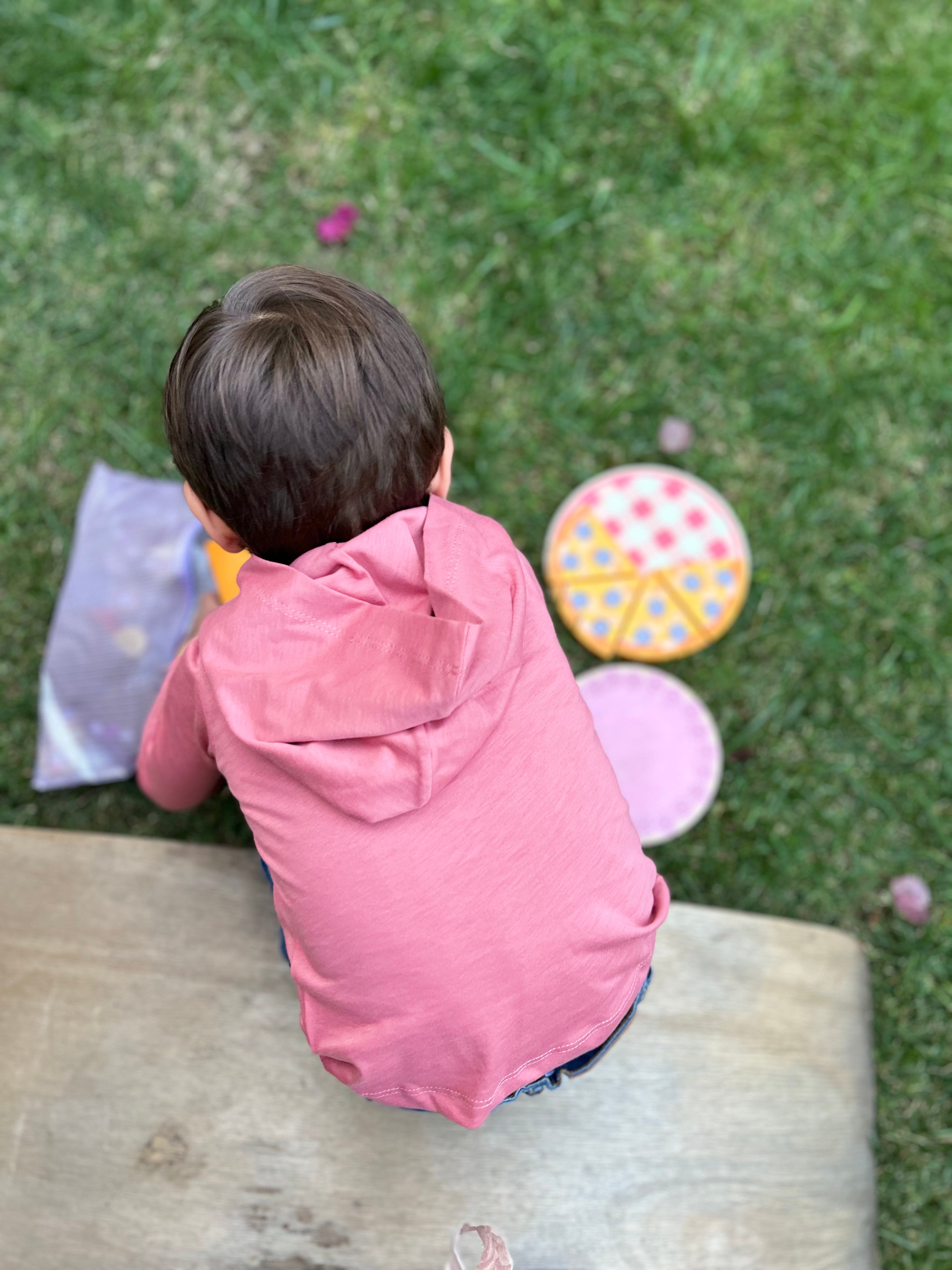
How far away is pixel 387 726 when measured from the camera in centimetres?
80

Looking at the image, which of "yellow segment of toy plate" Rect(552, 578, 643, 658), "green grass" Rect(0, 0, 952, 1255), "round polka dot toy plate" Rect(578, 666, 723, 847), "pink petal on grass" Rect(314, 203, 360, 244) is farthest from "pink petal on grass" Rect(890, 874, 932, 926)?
"pink petal on grass" Rect(314, 203, 360, 244)

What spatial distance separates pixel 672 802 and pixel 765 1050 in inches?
16.1

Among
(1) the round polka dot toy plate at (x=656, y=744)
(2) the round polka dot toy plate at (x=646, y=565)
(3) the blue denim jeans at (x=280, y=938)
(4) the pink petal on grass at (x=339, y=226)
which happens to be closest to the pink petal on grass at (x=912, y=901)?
(1) the round polka dot toy plate at (x=656, y=744)

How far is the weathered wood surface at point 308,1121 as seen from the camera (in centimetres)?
111

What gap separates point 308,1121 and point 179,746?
18.5 inches

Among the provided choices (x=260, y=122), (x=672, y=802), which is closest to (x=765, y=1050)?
(x=672, y=802)

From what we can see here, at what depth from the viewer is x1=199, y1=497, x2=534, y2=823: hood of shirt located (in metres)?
0.80

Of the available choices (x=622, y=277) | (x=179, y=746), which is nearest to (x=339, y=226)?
(x=622, y=277)

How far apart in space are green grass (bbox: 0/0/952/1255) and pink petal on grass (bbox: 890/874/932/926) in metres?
0.03

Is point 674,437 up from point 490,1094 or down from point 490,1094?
up

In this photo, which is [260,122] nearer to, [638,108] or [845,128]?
[638,108]

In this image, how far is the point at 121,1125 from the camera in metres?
1.13

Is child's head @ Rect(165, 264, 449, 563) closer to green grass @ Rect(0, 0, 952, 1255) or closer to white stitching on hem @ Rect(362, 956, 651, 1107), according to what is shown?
white stitching on hem @ Rect(362, 956, 651, 1107)

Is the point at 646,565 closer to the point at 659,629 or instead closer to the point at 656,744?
the point at 659,629
